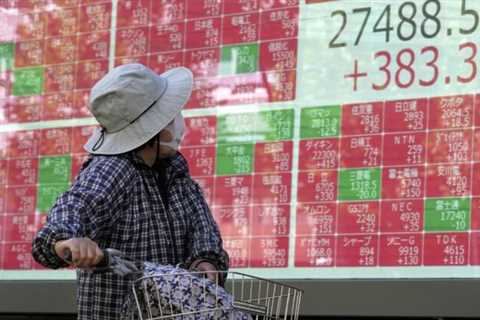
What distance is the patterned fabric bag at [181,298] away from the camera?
10.1 ft

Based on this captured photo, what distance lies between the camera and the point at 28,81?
614cm

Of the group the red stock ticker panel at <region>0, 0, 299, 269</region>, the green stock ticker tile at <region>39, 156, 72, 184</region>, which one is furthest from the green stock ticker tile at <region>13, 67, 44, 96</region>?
the green stock ticker tile at <region>39, 156, 72, 184</region>

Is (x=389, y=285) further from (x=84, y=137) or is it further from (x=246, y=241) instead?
(x=84, y=137)

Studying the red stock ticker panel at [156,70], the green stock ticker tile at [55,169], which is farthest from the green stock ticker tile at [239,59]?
Result: the green stock ticker tile at [55,169]

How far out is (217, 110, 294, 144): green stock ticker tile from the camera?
5312 millimetres

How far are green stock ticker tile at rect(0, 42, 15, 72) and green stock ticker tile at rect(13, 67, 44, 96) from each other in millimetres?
59

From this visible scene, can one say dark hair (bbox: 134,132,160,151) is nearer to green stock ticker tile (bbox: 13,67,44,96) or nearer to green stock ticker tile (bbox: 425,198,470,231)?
green stock ticker tile (bbox: 425,198,470,231)

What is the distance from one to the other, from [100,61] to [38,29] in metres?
0.42

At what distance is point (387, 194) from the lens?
5008mm

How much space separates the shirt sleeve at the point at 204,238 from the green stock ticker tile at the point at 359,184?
1462 mm

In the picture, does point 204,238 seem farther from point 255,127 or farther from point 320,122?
point 255,127

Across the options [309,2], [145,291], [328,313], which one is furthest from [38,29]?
[145,291]

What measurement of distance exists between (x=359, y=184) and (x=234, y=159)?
0.62 metres

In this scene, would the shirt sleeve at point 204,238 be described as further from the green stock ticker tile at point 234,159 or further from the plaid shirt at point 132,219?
the green stock ticker tile at point 234,159
